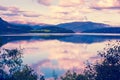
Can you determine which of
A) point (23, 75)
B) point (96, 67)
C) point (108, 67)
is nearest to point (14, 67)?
point (23, 75)

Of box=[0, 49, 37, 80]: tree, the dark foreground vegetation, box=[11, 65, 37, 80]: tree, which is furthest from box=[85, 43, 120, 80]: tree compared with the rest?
box=[0, 49, 37, 80]: tree

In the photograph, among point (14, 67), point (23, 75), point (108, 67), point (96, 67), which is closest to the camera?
point (108, 67)

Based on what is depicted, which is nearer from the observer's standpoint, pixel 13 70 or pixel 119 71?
pixel 119 71

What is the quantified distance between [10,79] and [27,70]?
2.39 meters

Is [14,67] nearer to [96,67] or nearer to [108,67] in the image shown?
[96,67]

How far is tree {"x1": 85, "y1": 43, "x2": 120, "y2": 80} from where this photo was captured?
35.5 m

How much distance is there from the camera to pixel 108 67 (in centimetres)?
3578

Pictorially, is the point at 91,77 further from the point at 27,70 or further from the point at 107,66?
the point at 27,70

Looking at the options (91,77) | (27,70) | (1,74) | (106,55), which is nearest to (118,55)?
(106,55)


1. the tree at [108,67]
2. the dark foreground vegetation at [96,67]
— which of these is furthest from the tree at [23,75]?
the tree at [108,67]

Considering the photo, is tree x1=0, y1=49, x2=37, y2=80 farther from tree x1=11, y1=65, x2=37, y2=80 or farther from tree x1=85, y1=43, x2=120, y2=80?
tree x1=85, y1=43, x2=120, y2=80

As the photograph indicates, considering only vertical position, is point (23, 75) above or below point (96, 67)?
below

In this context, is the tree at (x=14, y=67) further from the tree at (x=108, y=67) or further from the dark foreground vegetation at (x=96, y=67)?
the tree at (x=108, y=67)

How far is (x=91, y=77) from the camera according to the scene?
37.9 m
